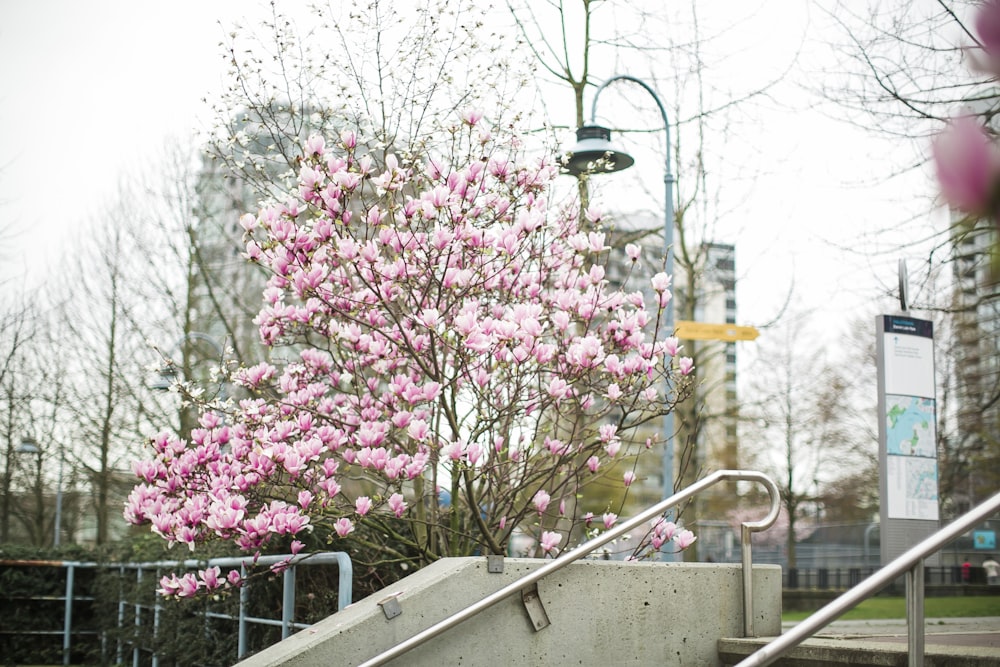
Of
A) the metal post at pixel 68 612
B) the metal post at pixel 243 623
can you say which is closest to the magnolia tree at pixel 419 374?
the metal post at pixel 243 623

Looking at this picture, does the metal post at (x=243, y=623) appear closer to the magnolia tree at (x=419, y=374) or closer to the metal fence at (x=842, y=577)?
the magnolia tree at (x=419, y=374)

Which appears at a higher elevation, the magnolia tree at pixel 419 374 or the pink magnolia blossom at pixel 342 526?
the magnolia tree at pixel 419 374

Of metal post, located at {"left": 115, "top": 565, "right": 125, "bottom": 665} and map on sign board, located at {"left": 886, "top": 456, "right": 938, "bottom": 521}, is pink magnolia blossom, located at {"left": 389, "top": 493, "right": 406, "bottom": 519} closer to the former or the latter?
map on sign board, located at {"left": 886, "top": 456, "right": 938, "bottom": 521}

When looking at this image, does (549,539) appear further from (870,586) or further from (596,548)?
(870,586)

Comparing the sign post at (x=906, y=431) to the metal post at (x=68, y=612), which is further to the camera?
the metal post at (x=68, y=612)

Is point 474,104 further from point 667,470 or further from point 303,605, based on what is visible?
point 667,470

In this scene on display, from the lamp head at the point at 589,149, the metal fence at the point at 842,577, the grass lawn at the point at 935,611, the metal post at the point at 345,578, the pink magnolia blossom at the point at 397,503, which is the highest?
the lamp head at the point at 589,149

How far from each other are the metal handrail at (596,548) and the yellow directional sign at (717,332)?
5535 mm

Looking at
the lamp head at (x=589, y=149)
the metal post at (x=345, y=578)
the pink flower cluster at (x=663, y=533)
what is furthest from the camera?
the lamp head at (x=589, y=149)

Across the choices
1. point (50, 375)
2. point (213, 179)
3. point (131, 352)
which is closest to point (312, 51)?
point (213, 179)

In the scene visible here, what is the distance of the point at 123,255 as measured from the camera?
22.4 m

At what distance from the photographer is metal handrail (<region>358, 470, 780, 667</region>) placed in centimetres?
457

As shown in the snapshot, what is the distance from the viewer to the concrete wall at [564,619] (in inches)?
196

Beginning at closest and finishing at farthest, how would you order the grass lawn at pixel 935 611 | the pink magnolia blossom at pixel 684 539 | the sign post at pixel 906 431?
1. the pink magnolia blossom at pixel 684 539
2. the sign post at pixel 906 431
3. the grass lawn at pixel 935 611
